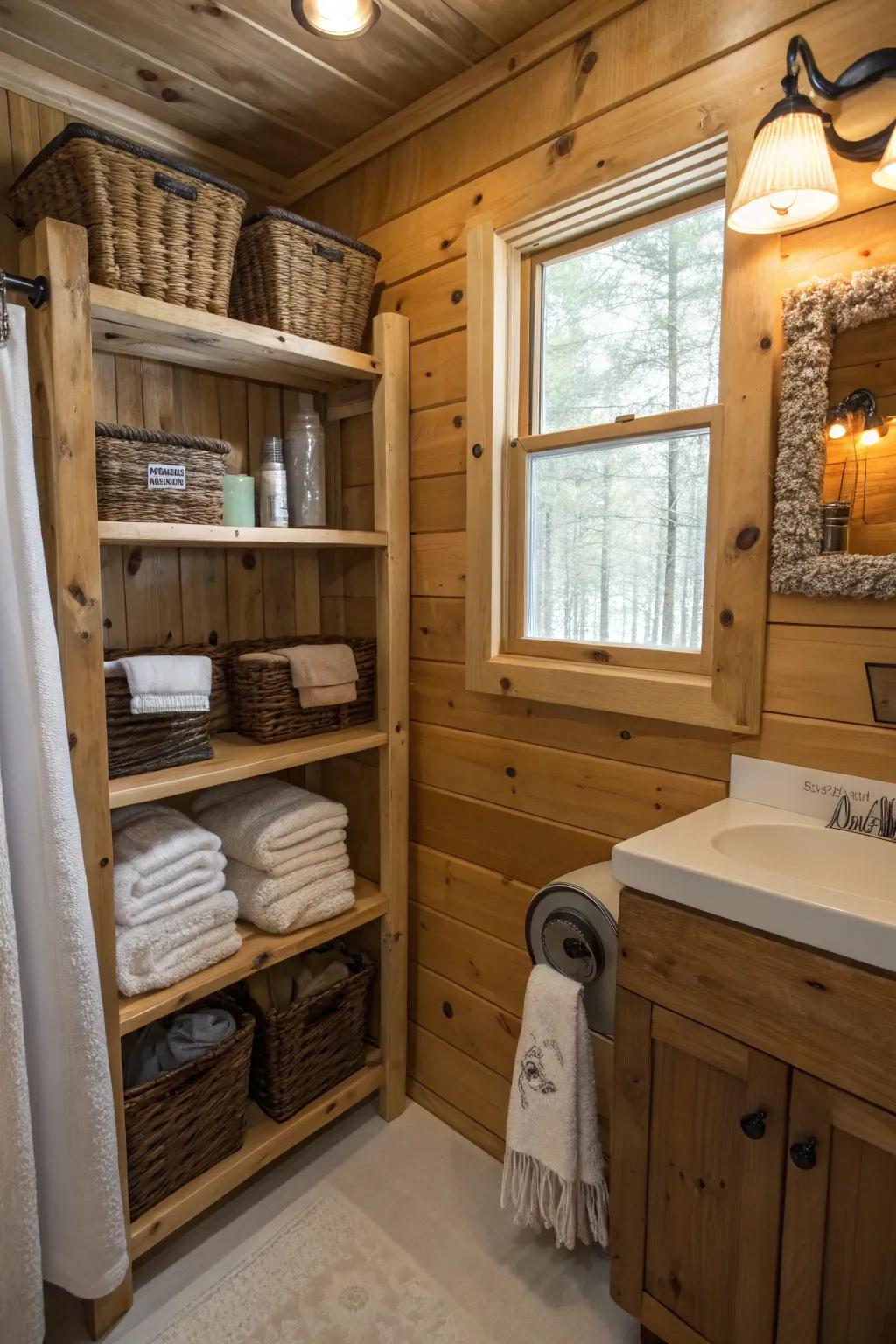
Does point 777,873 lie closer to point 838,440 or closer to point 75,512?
point 838,440

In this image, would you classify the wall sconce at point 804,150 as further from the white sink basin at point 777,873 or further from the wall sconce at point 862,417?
the white sink basin at point 777,873

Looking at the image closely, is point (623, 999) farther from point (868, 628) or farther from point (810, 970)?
point (868, 628)

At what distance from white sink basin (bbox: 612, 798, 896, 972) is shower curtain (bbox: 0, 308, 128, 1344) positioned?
91 centimetres

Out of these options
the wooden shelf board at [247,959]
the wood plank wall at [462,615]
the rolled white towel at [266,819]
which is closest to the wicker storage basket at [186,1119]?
the wooden shelf board at [247,959]

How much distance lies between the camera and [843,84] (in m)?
1.14

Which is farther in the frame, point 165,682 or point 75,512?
point 165,682

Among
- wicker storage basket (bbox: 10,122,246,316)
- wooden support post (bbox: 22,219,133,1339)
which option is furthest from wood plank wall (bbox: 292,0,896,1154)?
wooden support post (bbox: 22,219,133,1339)

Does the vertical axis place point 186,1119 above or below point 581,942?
below

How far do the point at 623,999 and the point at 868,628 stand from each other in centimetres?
69

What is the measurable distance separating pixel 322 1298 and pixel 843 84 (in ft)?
7.34

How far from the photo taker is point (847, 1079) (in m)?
0.98

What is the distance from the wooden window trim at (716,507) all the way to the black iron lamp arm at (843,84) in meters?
0.12

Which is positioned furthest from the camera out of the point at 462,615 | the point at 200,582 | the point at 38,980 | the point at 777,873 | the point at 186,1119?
the point at 200,582

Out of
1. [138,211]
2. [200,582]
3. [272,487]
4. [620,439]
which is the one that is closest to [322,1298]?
[200,582]
